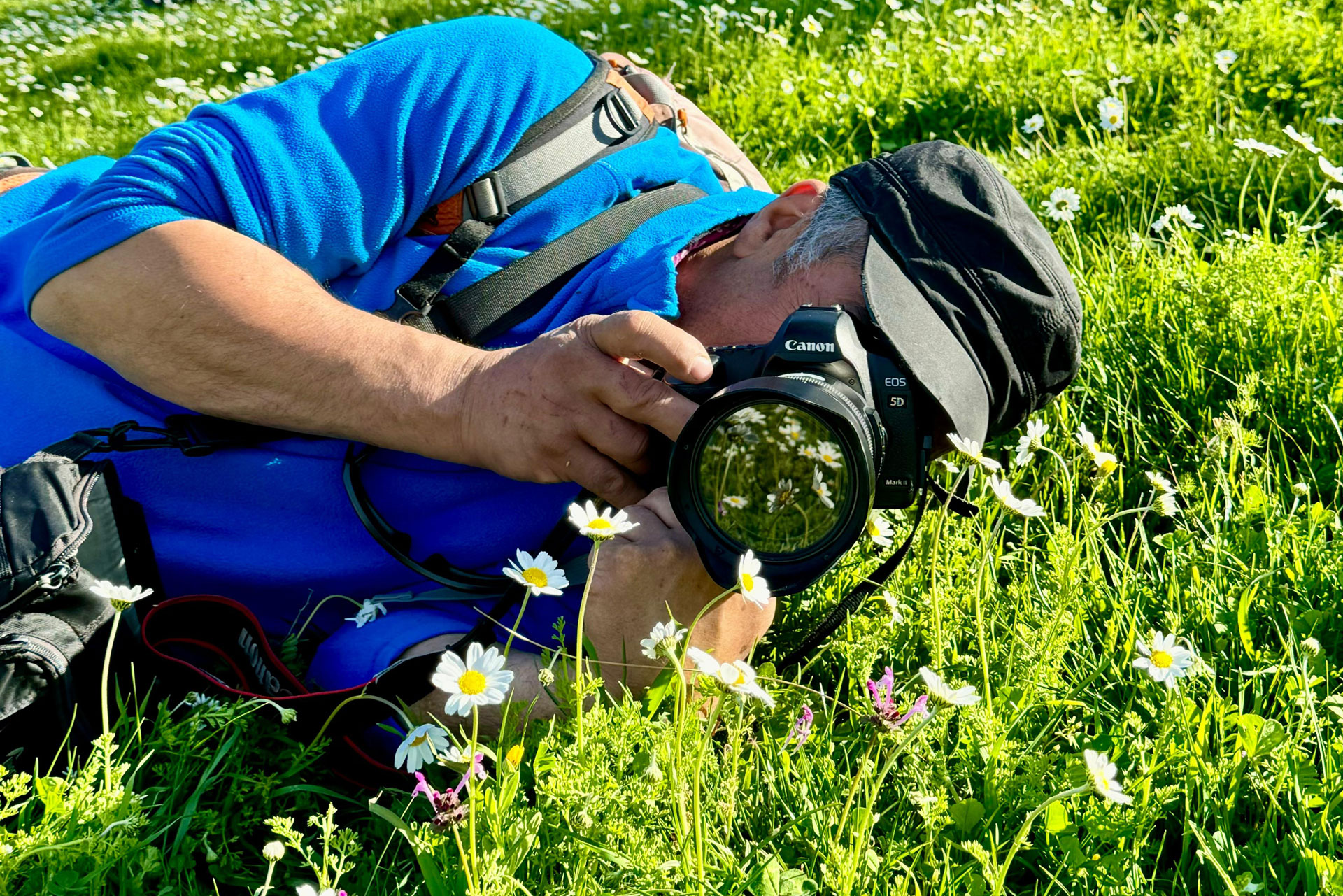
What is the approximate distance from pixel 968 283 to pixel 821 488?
514mm

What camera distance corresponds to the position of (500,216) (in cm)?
203

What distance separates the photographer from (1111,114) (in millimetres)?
3480

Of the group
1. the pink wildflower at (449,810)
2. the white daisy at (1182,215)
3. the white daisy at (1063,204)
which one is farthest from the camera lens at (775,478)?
the white daisy at (1182,215)

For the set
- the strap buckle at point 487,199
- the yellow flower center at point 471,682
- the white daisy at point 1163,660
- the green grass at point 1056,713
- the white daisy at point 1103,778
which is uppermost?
the strap buckle at point 487,199

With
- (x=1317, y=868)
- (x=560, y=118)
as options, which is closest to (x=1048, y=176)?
(x=560, y=118)

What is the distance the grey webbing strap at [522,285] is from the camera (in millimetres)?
1968

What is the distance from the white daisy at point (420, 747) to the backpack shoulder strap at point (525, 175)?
728 mm

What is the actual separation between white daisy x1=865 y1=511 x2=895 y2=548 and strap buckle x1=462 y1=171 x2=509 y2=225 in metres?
0.81

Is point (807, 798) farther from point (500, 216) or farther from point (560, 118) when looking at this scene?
point (560, 118)

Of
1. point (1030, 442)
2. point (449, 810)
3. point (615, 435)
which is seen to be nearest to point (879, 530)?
point (1030, 442)

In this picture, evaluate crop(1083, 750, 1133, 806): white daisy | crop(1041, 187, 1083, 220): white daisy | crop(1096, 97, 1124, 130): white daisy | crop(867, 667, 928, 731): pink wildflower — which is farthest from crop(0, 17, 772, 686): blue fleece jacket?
crop(1096, 97, 1124, 130): white daisy

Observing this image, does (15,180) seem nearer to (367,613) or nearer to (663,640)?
(367,613)

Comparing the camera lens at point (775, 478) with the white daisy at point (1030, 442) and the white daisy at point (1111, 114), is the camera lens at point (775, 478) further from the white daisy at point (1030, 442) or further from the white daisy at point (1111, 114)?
the white daisy at point (1111, 114)

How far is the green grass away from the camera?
54.0 inches
